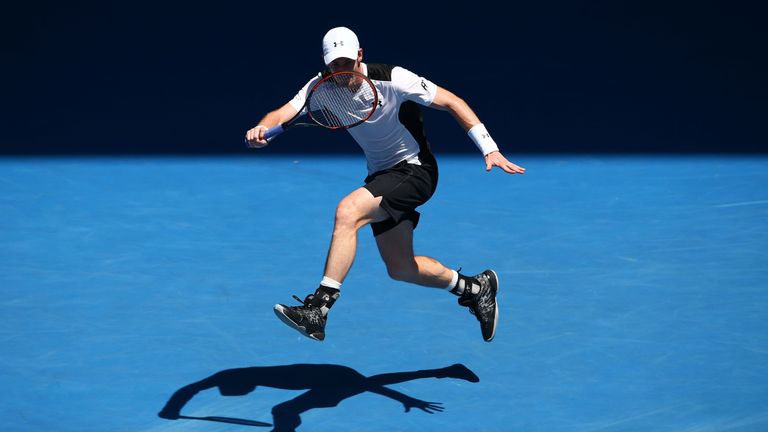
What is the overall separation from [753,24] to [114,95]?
6943mm

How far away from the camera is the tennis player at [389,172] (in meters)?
7.24

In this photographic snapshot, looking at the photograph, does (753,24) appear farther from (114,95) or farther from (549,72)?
(114,95)

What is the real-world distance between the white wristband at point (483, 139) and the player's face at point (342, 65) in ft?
2.45

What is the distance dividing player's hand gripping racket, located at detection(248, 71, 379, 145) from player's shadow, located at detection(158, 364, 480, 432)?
1507 mm

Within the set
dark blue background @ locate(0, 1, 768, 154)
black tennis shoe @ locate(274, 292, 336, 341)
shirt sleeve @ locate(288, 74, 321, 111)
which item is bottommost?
black tennis shoe @ locate(274, 292, 336, 341)

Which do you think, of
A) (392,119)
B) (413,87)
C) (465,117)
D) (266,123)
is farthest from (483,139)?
(266,123)

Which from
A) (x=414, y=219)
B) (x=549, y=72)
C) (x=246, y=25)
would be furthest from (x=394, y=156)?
(x=246, y=25)

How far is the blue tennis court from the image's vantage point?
7.69m

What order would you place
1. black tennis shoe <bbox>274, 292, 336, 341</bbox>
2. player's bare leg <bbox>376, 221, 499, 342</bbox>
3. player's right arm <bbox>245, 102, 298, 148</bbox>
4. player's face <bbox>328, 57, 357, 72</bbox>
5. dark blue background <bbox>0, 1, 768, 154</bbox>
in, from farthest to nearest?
dark blue background <bbox>0, 1, 768, 154</bbox>, player's bare leg <bbox>376, 221, 499, 342</bbox>, player's face <bbox>328, 57, 357, 72</bbox>, player's right arm <bbox>245, 102, 298, 148</bbox>, black tennis shoe <bbox>274, 292, 336, 341</bbox>

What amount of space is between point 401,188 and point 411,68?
6270mm

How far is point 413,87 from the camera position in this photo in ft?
24.9

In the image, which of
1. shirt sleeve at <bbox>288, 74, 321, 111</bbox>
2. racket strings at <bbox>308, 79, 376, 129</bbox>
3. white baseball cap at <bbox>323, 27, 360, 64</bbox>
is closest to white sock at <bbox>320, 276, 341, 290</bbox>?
racket strings at <bbox>308, 79, 376, 129</bbox>

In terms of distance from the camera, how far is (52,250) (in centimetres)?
1009

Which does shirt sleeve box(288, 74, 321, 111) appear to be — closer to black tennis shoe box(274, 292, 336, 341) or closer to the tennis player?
the tennis player
